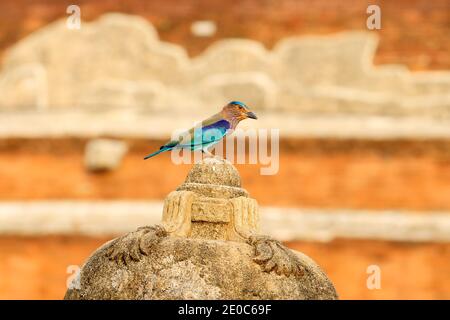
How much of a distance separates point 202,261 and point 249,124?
5.68 m

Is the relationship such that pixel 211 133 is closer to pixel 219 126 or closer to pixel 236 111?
pixel 219 126

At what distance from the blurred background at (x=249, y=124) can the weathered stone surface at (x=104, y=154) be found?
0.02 metres

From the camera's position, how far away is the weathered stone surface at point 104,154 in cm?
978

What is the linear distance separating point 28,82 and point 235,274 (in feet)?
23.2

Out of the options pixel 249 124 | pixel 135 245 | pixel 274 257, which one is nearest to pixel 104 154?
pixel 249 124

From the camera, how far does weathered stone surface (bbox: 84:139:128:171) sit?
978 centimetres

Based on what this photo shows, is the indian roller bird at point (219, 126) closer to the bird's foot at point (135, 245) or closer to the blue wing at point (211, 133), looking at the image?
the blue wing at point (211, 133)

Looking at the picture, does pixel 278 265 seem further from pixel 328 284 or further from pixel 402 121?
pixel 402 121

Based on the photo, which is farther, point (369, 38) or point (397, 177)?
point (369, 38)

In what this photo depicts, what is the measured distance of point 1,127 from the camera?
1024 centimetres

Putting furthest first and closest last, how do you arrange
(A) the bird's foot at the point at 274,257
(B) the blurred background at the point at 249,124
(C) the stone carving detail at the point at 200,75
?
(C) the stone carving detail at the point at 200,75 < (B) the blurred background at the point at 249,124 < (A) the bird's foot at the point at 274,257

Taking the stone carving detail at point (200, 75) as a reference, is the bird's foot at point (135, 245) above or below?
below

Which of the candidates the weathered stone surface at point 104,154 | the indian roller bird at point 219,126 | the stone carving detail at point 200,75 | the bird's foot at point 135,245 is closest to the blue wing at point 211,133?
the indian roller bird at point 219,126
